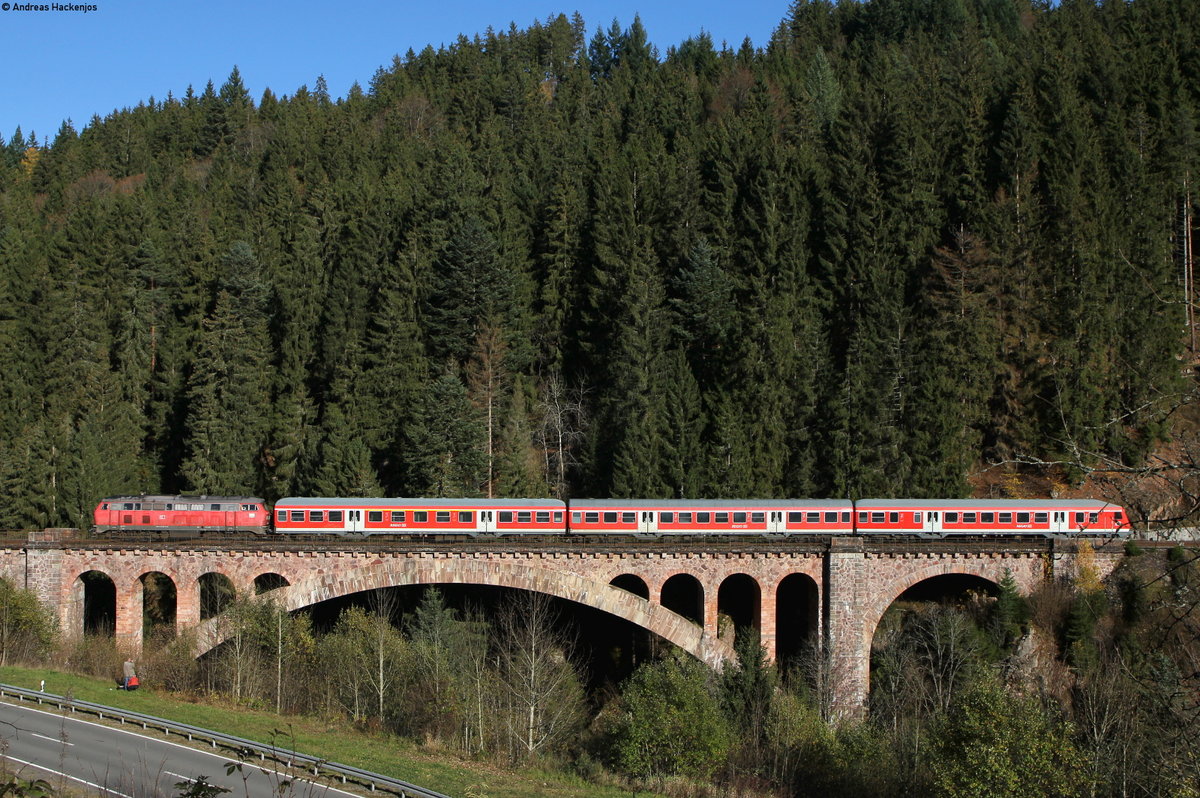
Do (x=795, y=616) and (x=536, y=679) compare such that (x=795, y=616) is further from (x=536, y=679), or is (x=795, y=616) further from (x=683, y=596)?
(x=536, y=679)

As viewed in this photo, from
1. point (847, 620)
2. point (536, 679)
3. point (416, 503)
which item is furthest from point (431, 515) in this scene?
point (847, 620)

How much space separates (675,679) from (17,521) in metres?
Result: 36.6

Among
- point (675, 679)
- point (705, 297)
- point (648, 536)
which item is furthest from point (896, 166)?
point (675, 679)

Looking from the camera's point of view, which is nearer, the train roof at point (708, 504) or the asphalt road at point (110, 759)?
the asphalt road at point (110, 759)

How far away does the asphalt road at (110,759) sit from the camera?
2378 centimetres

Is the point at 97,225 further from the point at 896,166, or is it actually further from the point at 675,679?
the point at 675,679

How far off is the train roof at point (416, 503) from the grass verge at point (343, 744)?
10.3m

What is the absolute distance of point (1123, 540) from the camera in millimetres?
Result: 46469

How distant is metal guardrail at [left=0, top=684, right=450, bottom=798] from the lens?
85.2 ft

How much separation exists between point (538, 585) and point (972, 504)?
1820cm

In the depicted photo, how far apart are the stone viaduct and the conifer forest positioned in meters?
7.47

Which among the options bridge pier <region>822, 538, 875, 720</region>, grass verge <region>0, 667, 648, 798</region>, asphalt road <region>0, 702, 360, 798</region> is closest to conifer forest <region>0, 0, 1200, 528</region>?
bridge pier <region>822, 538, 875, 720</region>

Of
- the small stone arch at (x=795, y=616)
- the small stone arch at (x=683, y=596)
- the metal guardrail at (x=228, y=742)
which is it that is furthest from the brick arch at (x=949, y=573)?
A: the metal guardrail at (x=228, y=742)

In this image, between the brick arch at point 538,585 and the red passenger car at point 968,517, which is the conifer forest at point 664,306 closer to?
the red passenger car at point 968,517
